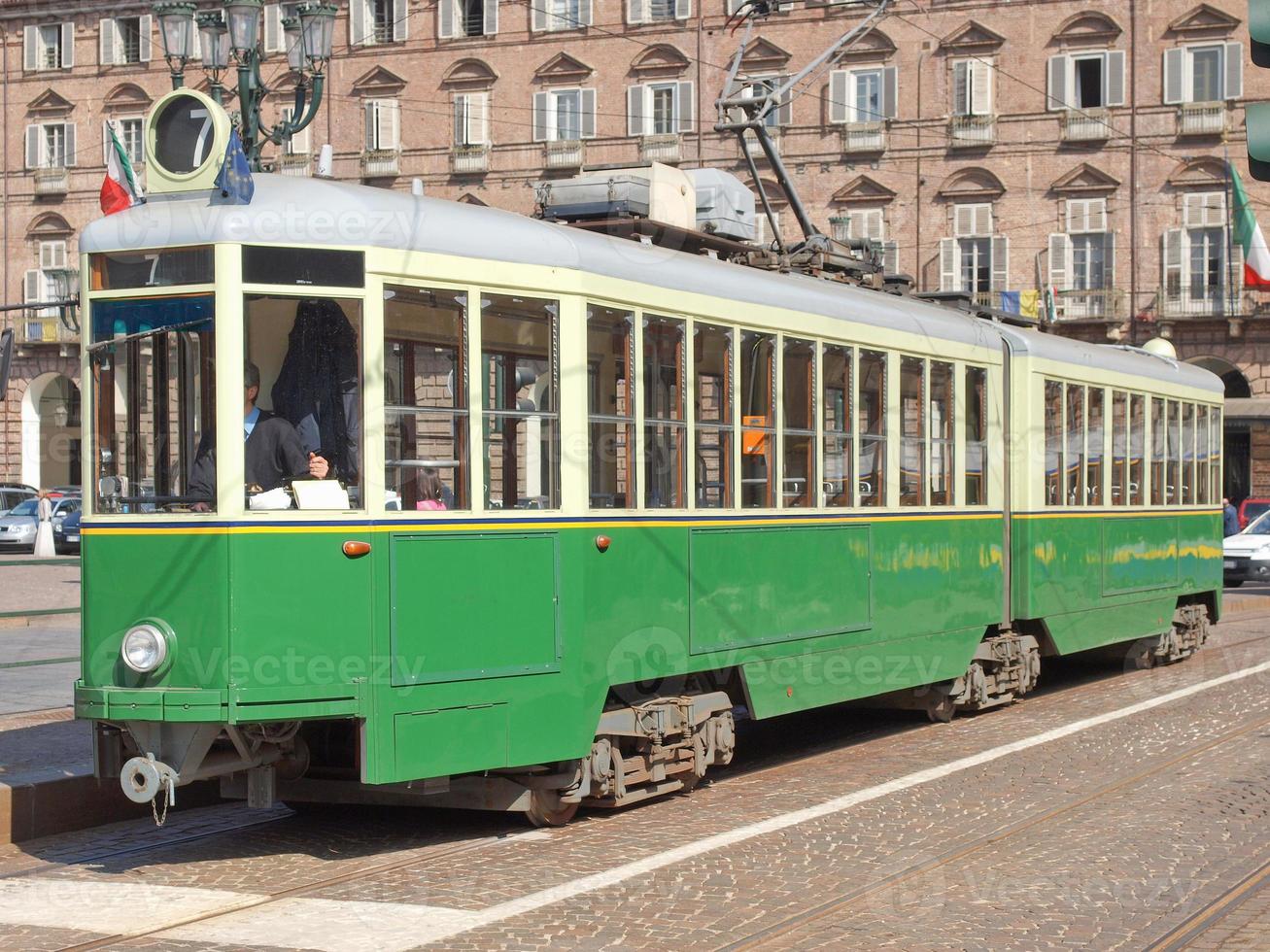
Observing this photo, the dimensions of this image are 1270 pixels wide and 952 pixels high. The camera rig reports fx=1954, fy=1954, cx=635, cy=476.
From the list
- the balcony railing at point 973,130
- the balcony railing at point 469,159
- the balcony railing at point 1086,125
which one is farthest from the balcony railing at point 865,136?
the balcony railing at point 469,159

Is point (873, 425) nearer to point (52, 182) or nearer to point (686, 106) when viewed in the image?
point (686, 106)

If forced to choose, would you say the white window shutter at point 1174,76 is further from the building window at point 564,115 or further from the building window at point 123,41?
the building window at point 123,41

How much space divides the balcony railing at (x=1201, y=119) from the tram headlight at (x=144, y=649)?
1589 inches

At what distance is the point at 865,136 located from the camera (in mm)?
47125

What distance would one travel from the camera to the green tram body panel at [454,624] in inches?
318

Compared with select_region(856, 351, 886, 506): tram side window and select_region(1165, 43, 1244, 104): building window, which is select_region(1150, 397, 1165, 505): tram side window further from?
select_region(1165, 43, 1244, 104): building window

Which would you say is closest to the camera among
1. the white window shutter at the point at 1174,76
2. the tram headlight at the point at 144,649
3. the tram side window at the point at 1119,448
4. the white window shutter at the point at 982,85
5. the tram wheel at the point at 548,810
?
the tram headlight at the point at 144,649

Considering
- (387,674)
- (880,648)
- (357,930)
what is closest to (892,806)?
(880,648)

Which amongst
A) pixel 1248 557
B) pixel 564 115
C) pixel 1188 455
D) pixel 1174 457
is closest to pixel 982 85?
pixel 564 115

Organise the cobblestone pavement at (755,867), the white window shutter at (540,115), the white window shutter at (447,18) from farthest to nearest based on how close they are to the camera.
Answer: the white window shutter at (447,18)
the white window shutter at (540,115)
the cobblestone pavement at (755,867)

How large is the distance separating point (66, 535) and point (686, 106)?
17.9m

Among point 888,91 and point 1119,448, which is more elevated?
point 888,91

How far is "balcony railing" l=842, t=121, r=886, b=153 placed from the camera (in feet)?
154

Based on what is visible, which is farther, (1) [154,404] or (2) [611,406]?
(2) [611,406]
